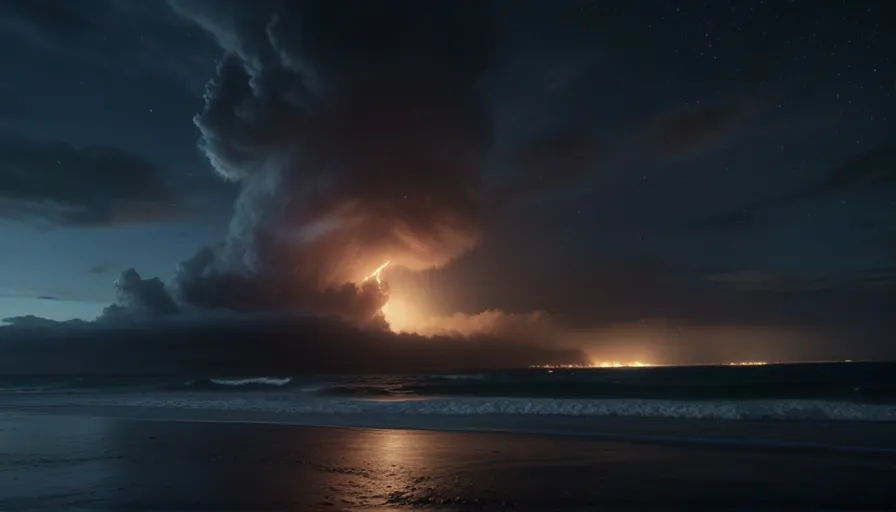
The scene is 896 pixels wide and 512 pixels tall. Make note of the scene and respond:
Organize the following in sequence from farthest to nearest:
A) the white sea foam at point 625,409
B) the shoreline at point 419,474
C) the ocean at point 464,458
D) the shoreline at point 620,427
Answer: the white sea foam at point 625,409 → the shoreline at point 620,427 → the ocean at point 464,458 → the shoreline at point 419,474

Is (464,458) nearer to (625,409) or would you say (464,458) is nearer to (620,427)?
(620,427)

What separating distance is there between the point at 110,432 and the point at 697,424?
19258 millimetres

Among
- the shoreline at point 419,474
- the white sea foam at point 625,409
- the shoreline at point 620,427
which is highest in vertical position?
the white sea foam at point 625,409

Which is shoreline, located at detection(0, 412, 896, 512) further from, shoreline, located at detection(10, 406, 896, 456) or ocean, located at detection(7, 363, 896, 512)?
shoreline, located at detection(10, 406, 896, 456)

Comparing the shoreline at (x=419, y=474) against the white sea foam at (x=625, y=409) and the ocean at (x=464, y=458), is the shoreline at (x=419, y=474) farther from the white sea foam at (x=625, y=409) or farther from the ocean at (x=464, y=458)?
the white sea foam at (x=625, y=409)

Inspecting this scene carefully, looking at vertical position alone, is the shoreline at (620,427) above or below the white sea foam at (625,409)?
below

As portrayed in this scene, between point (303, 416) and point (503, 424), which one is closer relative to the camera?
point (503, 424)

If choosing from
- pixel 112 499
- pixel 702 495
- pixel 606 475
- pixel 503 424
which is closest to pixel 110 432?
pixel 112 499

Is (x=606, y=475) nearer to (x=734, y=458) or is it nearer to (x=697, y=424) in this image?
(x=734, y=458)

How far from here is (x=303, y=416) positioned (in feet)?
76.8

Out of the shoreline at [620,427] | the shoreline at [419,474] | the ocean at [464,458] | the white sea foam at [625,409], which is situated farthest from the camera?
the white sea foam at [625,409]

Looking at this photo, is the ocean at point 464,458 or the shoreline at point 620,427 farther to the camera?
the shoreline at point 620,427

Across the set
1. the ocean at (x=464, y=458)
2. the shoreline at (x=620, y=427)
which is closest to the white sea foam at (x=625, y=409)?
the ocean at (x=464, y=458)

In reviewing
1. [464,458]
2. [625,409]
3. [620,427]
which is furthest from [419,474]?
[625,409]
